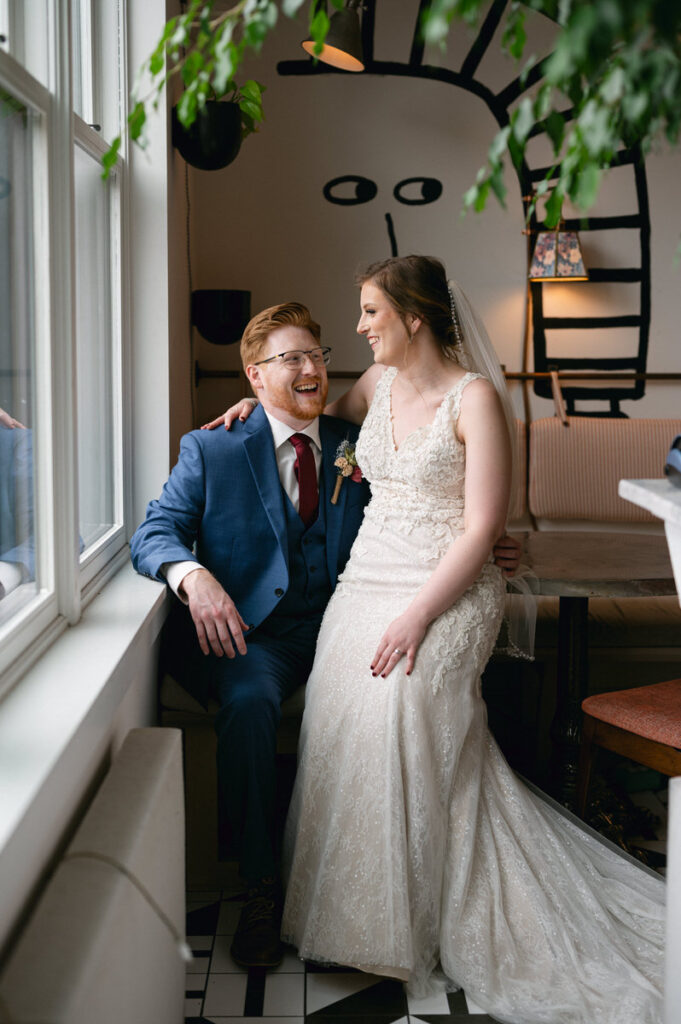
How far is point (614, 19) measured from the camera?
2.29 feet

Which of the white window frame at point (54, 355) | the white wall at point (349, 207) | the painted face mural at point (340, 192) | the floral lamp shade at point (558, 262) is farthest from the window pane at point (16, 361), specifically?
the floral lamp shade at point (558, 262)

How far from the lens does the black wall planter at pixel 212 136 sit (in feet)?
9.09

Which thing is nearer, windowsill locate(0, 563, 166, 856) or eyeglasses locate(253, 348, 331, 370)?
windowsill locate(0, 563, 166, 856)

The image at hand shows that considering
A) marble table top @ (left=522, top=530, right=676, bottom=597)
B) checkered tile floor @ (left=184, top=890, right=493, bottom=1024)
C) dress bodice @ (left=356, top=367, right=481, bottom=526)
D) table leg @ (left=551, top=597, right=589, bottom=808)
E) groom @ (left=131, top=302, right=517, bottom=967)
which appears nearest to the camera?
checkered tile floor @ (left=184, top=890, right=493, bottom=1024)

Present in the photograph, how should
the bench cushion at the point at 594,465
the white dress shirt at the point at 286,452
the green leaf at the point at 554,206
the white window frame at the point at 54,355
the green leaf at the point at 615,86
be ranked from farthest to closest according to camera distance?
the bench cushion at the point at 594,465
the white dress shirt at the point at 286,452
the white window frame at the point at 54,355
the green leaf at the point at 554,206
the green leaf at the point at 615,86

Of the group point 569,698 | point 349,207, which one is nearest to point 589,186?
point 569,698

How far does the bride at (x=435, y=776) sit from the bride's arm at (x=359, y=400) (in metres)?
0.21

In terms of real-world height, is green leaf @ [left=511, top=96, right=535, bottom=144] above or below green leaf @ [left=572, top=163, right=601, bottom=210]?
above

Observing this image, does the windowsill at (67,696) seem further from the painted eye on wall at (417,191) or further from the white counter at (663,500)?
the painted eye on wall at (417,191)

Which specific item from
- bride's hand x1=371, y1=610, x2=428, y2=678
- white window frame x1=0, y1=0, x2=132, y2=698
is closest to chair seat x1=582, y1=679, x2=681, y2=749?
bride's hand x1=371, y1=610, x2=428, y2=678

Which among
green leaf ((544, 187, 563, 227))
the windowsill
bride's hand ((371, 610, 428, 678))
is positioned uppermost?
green leaf ((544, 187, 563, 227))

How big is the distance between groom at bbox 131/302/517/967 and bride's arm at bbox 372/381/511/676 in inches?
8.3

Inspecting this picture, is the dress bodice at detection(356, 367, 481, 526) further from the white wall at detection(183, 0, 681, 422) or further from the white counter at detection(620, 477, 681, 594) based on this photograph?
the white wall at detection(183, 0, 681, 422)

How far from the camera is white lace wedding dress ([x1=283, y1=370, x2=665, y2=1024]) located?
1.98 meters
